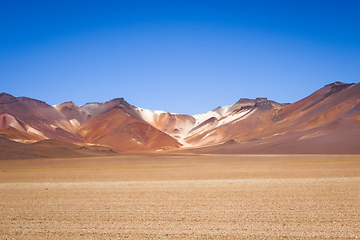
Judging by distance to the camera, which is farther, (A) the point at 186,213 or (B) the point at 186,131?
(B) the point at 186,131

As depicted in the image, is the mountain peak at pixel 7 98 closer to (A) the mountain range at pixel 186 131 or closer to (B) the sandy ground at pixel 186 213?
(A) the mountain range at pixel 186 131

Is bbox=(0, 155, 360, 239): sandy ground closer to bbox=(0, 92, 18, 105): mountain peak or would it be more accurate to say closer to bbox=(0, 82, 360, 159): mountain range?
bbox=(0, 82, 360, 159): mountain range

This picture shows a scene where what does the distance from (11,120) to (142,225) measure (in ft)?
401

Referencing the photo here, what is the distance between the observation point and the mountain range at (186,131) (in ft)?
246

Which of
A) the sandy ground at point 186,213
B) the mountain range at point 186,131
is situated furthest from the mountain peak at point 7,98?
the sandy ground at point 186,213

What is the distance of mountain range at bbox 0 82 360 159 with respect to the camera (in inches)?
2957

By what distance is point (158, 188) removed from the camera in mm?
17641

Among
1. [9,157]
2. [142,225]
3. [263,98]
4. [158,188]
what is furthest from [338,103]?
[142,225]

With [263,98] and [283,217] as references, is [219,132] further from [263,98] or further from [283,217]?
[283,217]

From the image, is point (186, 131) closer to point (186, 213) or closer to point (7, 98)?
point (7, 98)

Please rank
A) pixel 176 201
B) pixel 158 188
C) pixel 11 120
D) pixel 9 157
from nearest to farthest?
pixel 176 201 < pixel 158 188 < pixel 9 157 < pixel 11 120

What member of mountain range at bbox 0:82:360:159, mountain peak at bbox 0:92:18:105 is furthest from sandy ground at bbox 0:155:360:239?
mountain peak at bbox 0:92:18:105

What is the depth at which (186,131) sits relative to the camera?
197 m

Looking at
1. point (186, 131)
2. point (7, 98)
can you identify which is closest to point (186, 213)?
point (7, 98)
